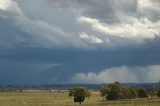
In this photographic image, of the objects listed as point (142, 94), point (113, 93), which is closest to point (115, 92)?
point (113, 93)

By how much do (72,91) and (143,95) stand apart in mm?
39825

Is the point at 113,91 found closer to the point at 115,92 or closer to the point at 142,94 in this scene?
the point at 115,92

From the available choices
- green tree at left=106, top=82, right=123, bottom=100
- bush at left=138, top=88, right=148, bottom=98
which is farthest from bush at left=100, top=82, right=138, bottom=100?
bush at left=138, top=88, right=148, bottom=98

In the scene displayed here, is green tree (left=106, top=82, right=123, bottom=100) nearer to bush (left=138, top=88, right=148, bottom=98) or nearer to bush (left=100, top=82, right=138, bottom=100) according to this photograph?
bush (left=100, top=82, right=138, bottom=100)

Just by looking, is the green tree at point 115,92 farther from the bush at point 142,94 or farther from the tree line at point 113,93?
the bush at point 142,94

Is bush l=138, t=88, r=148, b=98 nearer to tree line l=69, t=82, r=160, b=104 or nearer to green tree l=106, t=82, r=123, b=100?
tree line l=69, t=82, r=160, b=104

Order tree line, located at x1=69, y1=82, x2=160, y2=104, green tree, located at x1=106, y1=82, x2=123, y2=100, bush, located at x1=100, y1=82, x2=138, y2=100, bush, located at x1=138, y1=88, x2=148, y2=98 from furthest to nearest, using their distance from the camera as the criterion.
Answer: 1. bush, located at x1=138, y1=88, x2=148, y2=98
2. bush, located at x1=100, y1=82, x2=138, y2=100
3. green tree, located at x1=106, y1=82, x2=123, y2=100
4. tree line, located at x1=69, y1=82, x2=160, y2=104

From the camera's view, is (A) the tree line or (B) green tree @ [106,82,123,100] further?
(B) green tree @ [106,82,123,100]

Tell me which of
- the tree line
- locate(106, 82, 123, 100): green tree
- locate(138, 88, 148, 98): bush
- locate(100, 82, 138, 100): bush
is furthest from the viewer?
locate(138, 88, 148, 98): bush

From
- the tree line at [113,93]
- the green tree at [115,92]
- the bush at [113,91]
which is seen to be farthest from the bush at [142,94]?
the green tree at [115,92]

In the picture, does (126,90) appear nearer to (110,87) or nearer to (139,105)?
(110,87)

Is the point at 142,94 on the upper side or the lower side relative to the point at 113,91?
lower

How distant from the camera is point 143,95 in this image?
563 feet

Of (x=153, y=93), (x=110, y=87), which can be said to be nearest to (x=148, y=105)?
(x=110, y=87)
